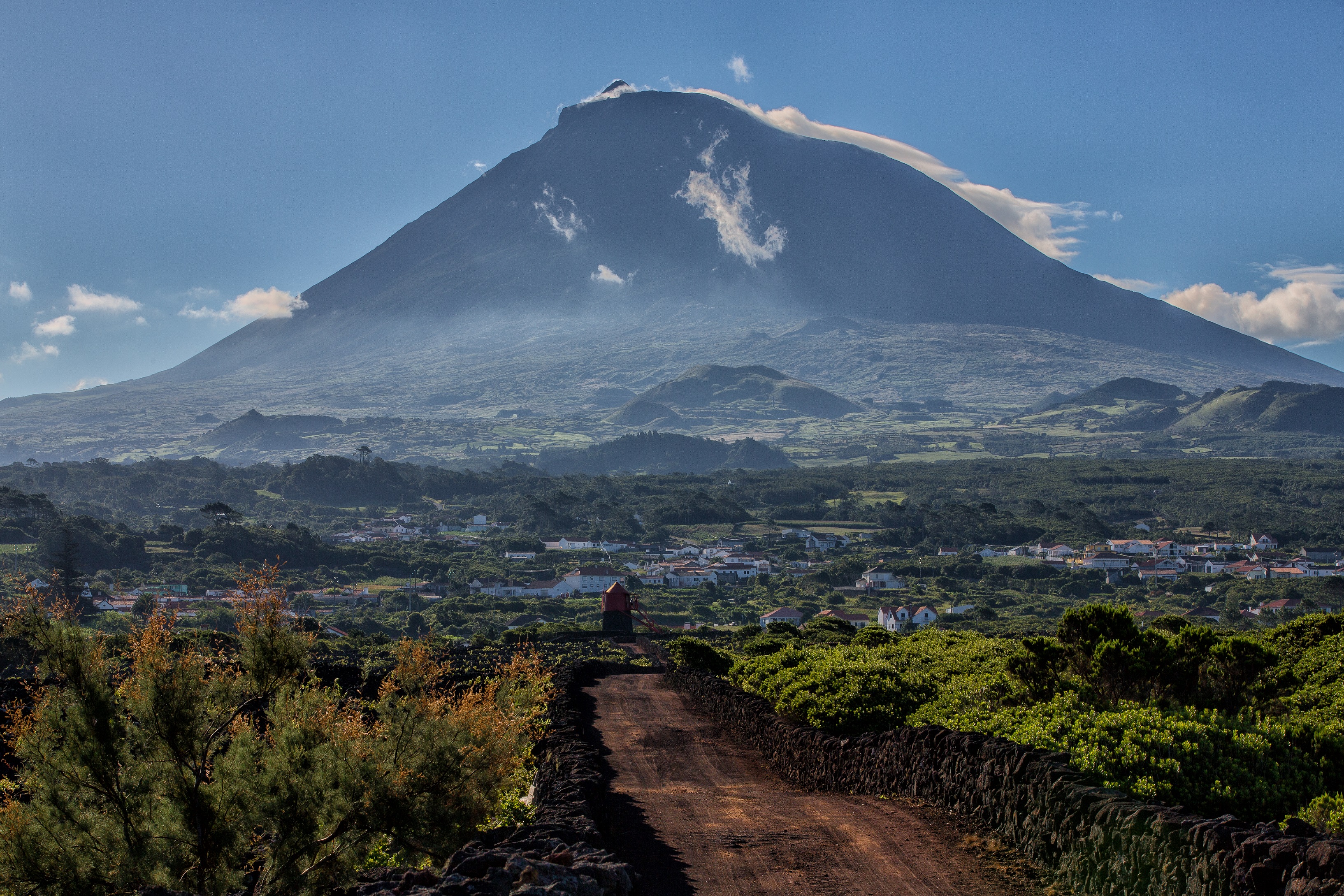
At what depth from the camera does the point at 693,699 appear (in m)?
21.5

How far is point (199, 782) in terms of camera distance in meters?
8.70

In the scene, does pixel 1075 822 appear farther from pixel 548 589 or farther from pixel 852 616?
pixel 548 589

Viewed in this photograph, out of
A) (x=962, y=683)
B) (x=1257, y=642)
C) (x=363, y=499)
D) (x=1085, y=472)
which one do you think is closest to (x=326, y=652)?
(x=962, y=683)

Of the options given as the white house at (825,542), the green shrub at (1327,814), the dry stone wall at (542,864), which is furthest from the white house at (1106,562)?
the dry stone wall at (542,864)

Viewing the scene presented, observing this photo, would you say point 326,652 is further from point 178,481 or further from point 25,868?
point 178,481

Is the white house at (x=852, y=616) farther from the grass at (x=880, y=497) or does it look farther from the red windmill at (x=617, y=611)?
the grass at (x=880, y=497)

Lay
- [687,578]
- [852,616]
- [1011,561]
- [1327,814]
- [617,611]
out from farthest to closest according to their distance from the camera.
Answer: [1011,561] → [687,578] → [852,616] → [617,611] → [1327,814]

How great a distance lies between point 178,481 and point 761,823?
17079 centimetres

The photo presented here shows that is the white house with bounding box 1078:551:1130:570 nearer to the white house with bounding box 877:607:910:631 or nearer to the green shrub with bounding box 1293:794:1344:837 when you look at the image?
the white house with bounding box 877:607:910:631

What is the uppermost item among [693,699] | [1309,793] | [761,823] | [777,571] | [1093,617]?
[1093,617]

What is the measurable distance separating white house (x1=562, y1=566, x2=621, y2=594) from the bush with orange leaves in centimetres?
7709

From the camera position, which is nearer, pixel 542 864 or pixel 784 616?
pixel 542 864

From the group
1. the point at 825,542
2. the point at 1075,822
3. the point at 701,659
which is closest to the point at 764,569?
the point at 825,542

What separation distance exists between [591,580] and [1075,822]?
81.5 meters
